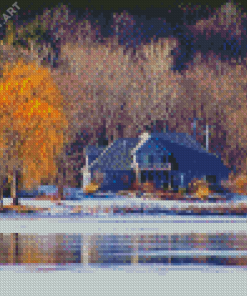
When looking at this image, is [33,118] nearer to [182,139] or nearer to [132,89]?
[182,139]

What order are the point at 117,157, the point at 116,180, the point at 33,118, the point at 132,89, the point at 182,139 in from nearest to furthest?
the point at 33,118 < the point at 116,180 < the point at 117,157 < the point at 182,139 < the point at 132,89

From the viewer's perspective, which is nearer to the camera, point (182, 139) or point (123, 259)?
point (123, 259)

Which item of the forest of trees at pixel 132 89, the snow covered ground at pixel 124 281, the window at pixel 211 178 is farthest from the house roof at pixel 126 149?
the snow covered ground at pixel 124 281

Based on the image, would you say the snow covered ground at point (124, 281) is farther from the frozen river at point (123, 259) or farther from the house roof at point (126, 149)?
the house roof at point (126, 149)

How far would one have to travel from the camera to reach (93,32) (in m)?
88.9

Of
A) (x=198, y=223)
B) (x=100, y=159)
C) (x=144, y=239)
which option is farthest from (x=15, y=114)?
(x=100, y=159)

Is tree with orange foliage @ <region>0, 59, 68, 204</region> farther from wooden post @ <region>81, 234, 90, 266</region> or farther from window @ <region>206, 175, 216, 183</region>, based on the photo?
window @ <region>206, 175, 216, 183</region>

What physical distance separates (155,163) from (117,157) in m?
3.49

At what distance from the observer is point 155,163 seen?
258ft

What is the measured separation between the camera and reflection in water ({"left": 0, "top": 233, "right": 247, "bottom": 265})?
1942 cm

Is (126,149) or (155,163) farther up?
(126,149)

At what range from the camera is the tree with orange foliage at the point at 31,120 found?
45.1 meters

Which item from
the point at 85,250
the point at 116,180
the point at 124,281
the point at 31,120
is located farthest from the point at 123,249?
the point at 116,180

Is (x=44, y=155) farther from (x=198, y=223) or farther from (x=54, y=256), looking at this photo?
(x=54, y=256)
